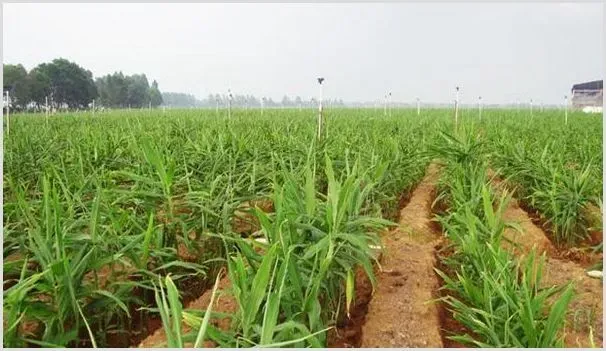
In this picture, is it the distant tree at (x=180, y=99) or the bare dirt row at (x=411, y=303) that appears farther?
the distant tree at (x=180, y=99)

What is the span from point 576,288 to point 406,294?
3.00 ft

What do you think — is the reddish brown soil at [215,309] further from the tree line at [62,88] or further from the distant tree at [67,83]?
the distant tree at [67,83]

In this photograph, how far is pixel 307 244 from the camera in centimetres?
198

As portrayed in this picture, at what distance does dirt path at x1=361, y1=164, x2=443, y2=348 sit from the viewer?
208 centimetres

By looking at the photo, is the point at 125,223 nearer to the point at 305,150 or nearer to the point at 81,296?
the point at 81,296

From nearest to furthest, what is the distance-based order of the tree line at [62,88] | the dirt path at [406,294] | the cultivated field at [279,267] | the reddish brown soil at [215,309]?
the cultivated field at [279,267]
the reddish brown soil at [215,309]
the dirt path at [406,294]
the tree line at [62,88]

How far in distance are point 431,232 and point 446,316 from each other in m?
1.11

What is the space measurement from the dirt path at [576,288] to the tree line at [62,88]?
3534cm

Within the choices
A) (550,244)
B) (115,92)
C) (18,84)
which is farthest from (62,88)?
(550,244)

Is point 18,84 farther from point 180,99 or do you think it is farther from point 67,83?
point 180,99

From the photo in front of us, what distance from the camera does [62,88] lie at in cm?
4531

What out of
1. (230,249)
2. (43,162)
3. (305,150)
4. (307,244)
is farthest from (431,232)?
(43,162)

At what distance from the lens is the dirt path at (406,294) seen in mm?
2078

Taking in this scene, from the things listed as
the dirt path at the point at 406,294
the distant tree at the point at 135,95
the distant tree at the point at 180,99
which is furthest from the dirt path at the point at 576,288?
the distant tree at the point at 180,99
